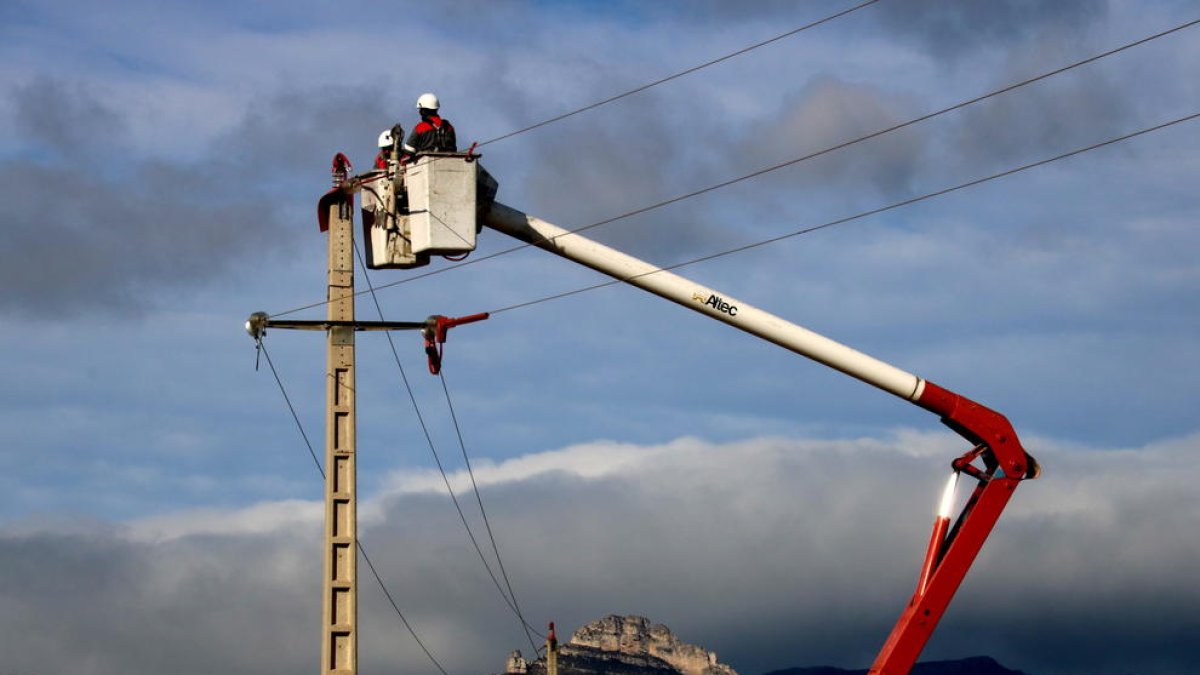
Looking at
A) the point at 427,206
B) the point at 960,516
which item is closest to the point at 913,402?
the point at 960,516

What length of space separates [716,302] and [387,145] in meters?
6.29

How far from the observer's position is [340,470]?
3450 centimetres

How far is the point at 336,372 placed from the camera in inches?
1378

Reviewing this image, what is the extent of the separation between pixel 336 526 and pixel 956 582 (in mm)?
10953

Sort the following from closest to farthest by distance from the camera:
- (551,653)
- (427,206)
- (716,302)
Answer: (427,206) → (716,302) → (551,653)

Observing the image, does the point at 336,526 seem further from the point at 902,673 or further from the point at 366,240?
the point at 902,673

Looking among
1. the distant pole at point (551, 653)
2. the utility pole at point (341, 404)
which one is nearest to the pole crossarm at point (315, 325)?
the utility pole at point (341, 404)

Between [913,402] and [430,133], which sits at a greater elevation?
[430,133]

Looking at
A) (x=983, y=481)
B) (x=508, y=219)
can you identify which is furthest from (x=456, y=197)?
(x=983, y=481)

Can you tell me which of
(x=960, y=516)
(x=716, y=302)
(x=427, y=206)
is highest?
(x=427, y=206)

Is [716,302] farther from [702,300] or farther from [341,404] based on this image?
[341,404]

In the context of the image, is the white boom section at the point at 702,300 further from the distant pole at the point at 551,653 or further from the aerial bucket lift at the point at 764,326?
the distant pole at the point at 551,653

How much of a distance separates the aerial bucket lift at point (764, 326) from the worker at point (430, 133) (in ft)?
1.70

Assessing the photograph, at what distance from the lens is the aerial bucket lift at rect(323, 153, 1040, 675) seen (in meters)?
34.4
